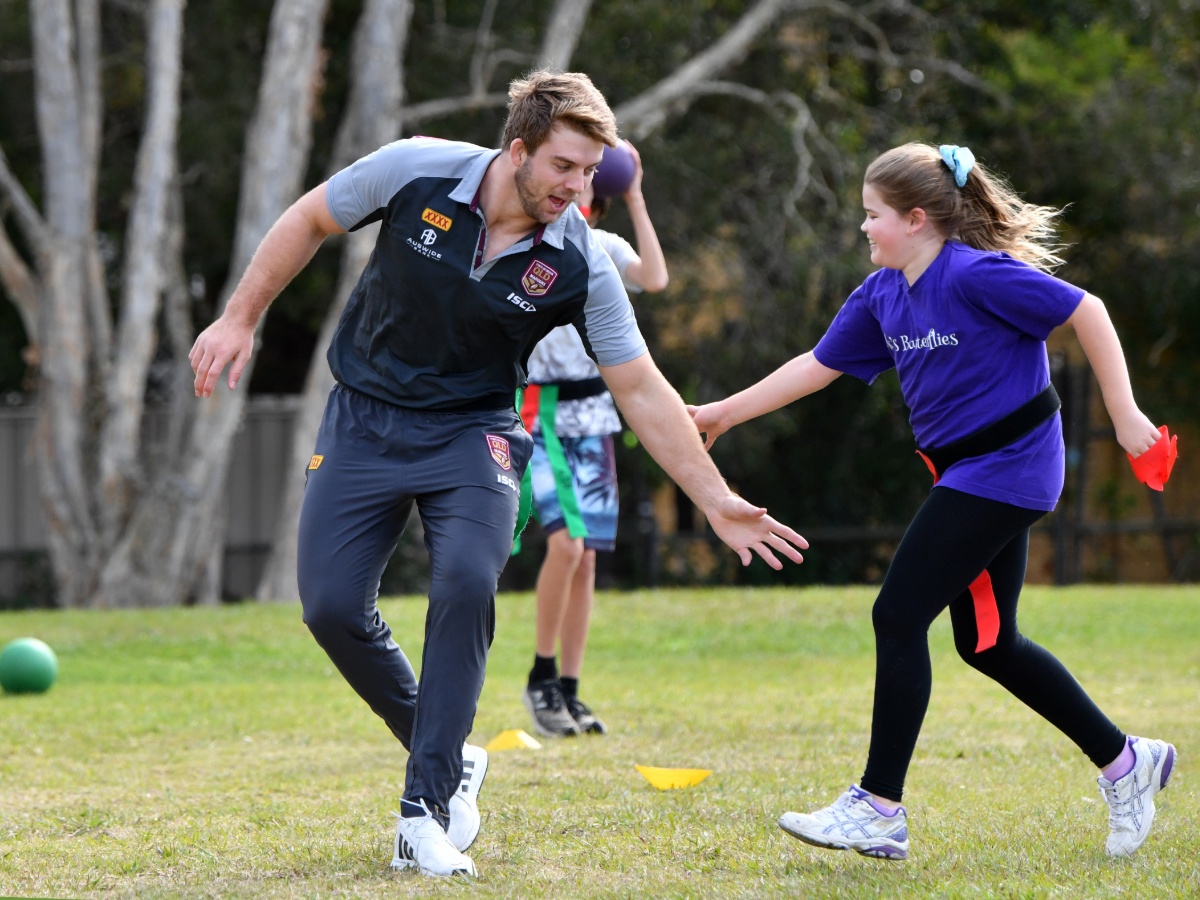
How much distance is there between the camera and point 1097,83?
17.5m

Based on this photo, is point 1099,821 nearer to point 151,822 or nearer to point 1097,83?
point 151,822

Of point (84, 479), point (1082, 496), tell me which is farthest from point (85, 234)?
point (1082, 496)

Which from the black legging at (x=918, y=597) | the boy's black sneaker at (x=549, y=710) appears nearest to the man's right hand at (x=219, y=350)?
the black legging at (x=918, y=597)

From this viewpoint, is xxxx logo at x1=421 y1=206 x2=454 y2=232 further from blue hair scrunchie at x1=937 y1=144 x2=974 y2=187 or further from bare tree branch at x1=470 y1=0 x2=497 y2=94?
bare tree branch at x1=470 y1=0 x2=497 y2=94

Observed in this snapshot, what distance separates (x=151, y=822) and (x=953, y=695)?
13.9 ft

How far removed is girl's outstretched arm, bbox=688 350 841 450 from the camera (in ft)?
14.2

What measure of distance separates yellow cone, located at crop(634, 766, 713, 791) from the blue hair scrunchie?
221cm

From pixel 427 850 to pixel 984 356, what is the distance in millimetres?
1895

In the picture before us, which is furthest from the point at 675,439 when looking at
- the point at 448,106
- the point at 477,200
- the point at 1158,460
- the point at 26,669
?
the point at 448,106

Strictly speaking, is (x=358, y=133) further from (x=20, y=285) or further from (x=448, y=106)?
(x=20, y=285)

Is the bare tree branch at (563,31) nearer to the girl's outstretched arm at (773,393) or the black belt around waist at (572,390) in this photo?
the black belt around waist at (572,390)

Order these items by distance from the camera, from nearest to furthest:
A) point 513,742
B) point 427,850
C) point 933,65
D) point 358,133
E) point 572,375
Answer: point 427,850
point 513,742
point 572,375
point 358,133
point 933,65

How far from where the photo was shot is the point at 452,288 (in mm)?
3844

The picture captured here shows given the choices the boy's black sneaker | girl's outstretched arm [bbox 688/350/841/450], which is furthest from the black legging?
the boy's black sneaker
